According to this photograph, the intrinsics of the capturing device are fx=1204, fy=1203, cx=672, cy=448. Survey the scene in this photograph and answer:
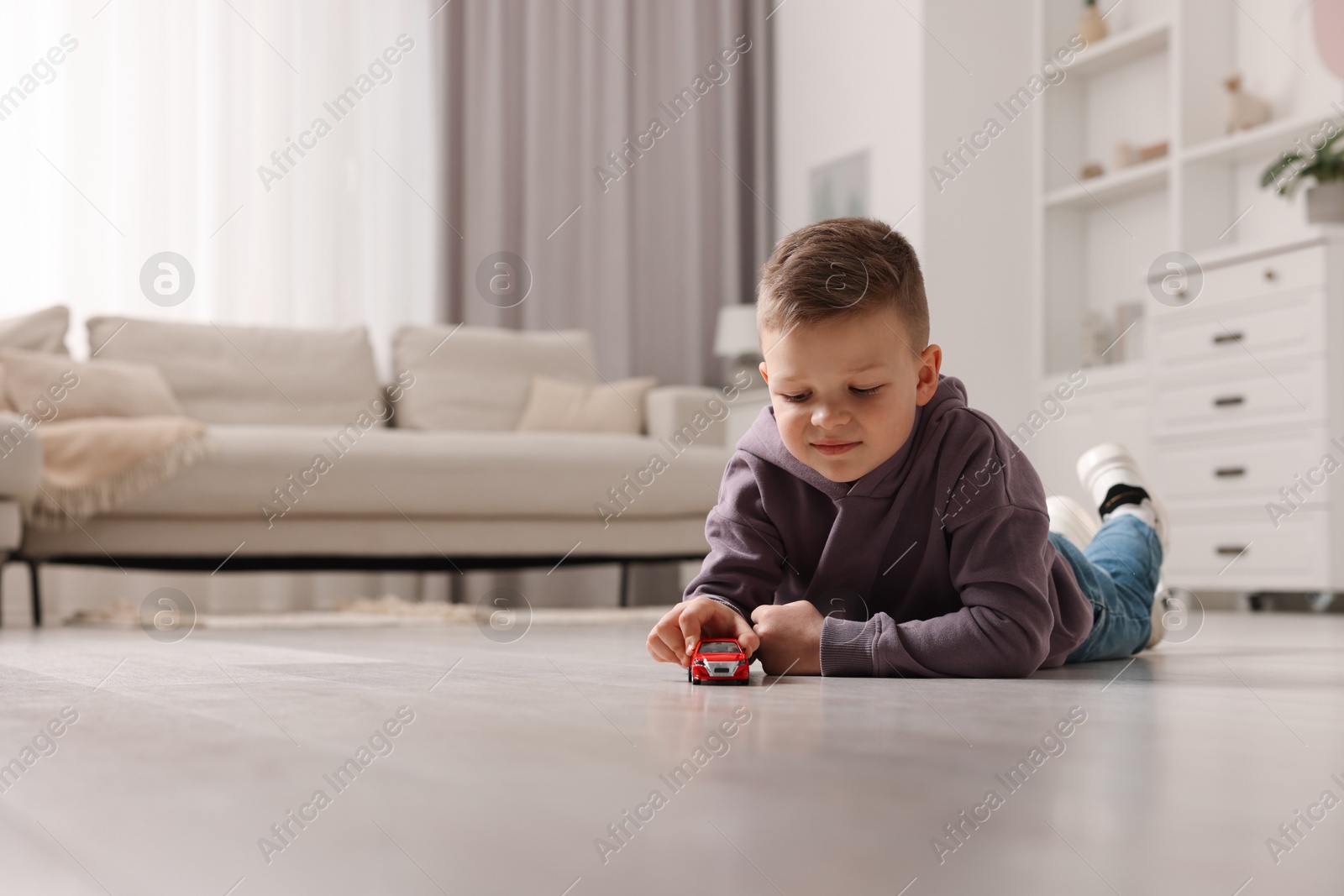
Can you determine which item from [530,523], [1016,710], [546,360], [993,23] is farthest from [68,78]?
[1016,710]

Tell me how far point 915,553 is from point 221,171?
11.8ft

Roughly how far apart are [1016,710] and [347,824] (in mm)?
550

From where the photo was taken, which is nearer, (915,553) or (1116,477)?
(915,553)

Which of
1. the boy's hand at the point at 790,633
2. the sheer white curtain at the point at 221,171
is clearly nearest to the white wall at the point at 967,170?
the sheer white curtain at the point at 221,171

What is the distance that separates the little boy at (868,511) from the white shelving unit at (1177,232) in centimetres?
215

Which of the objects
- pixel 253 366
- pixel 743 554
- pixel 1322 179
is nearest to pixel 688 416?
pixel 253 366

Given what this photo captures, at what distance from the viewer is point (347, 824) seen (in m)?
0.53

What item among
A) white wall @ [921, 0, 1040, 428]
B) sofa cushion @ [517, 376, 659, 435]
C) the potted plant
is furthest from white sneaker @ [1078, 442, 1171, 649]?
white wall @ [921, 0, 1040, 428]

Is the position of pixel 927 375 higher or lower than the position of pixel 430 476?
higher

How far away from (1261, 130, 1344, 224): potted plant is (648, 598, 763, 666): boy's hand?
2774 millimetres

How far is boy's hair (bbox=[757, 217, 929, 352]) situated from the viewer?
1077 millimetres

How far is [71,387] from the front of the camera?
2.98 metres

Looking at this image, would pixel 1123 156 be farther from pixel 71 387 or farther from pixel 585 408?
pixel 71 387

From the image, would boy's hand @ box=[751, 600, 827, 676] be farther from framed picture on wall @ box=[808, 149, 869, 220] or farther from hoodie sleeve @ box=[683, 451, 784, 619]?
framed picture on wall @ box=[808, 149, 869, 220]
